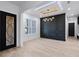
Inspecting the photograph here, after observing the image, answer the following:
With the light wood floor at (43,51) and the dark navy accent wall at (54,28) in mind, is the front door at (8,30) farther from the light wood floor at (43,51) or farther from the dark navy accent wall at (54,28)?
the dark navy accent wall at (54,28)

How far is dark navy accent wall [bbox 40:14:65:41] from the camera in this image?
8094 millimetres

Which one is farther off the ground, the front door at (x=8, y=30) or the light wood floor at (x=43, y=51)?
the front door at (x=8, y=30)

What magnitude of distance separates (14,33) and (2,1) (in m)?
2.01

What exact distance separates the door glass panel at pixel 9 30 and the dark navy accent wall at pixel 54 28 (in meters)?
5.05

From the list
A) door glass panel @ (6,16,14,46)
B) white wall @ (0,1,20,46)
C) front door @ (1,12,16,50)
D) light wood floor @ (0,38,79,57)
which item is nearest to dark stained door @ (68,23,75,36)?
light wood floor @ (0,38,79,57)

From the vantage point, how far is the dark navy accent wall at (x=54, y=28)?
26.6 ft

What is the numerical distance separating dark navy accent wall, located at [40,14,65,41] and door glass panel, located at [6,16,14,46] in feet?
16.6

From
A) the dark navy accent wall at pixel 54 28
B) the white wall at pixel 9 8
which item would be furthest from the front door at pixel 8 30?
the dark navy accent wall at pixel 54 28

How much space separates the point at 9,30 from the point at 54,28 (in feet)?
17.6

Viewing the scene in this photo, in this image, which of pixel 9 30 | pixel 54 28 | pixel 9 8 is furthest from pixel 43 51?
pixel 54 28

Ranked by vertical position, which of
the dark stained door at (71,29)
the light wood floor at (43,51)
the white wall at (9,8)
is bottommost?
the light wood floor at (43,51)

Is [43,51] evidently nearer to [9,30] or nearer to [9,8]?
[9,30]

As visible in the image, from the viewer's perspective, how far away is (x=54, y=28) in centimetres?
891

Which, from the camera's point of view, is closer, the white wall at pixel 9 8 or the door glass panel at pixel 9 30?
Result: the white wall at pixel 9 8
